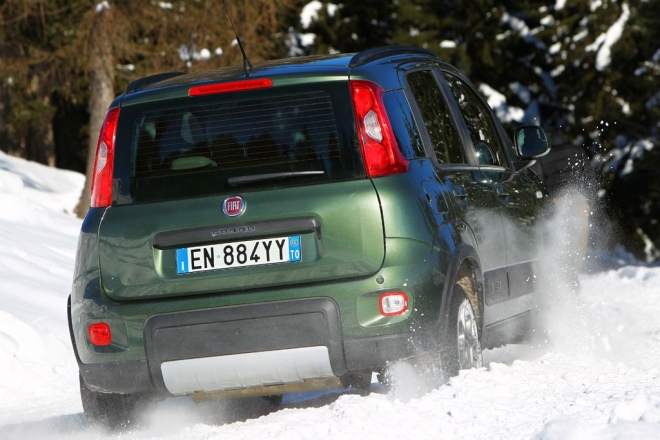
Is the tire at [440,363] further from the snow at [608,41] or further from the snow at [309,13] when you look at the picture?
the snow at [309,13]

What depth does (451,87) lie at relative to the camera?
6906mm

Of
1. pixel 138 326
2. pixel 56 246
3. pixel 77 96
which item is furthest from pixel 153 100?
pixel 77 96

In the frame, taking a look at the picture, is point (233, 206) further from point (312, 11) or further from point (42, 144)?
point (312, 11)

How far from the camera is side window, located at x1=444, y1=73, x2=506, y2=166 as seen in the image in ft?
22.7

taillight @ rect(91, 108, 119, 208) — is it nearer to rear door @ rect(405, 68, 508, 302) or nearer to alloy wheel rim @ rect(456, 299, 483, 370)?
rear door @ rect(405, 68, 508, 302)

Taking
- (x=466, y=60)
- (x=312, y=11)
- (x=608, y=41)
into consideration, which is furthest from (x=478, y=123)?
(x=312, y=11)

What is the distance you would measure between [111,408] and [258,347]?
42.2 inches

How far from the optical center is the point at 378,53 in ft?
20.1

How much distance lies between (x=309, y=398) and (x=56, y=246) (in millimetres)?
7281

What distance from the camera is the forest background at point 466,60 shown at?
22.5 m

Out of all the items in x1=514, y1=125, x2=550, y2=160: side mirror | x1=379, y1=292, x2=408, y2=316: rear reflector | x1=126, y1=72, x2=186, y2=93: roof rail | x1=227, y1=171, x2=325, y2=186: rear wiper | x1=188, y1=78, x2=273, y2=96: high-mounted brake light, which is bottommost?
x1=379, y1=292, x2=408, y2=316: rear reflector

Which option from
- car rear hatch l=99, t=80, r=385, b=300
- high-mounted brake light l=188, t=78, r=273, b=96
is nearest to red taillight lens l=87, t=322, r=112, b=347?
car rear hatch l=99, t=80, r=385, b=300

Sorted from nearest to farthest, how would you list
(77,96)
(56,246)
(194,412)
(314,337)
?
(314,337), (194,412), (56,246), (77,96)

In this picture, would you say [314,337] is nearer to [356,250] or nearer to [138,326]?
[356,250]
